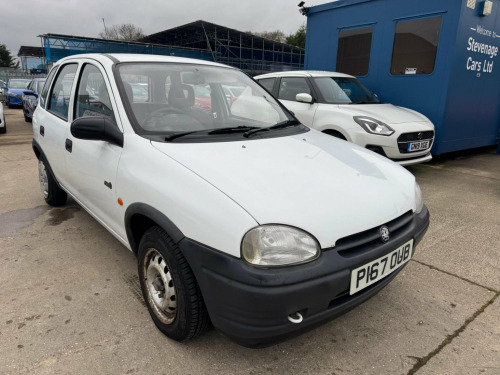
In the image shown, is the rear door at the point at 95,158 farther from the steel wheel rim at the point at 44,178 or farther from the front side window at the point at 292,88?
the front side window at the point at 292,88

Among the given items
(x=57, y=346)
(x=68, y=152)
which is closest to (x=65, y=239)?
(x=68, y=152)

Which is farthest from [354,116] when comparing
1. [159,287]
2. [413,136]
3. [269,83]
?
[159,287]

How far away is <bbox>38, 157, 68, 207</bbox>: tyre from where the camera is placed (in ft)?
13.0

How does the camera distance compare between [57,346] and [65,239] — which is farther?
[65,239]

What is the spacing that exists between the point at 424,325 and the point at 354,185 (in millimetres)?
1073

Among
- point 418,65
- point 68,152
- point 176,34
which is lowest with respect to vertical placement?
point 68,152

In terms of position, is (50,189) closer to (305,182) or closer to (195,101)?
(195,101)

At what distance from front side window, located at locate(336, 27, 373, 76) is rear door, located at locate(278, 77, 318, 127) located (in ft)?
6.66

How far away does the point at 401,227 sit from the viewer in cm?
207

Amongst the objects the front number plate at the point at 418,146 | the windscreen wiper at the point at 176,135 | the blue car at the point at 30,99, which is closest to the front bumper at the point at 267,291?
the windscreen wiper at the point at 176,135

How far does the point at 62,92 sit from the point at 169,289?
94.2 inches

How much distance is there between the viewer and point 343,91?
5973mm

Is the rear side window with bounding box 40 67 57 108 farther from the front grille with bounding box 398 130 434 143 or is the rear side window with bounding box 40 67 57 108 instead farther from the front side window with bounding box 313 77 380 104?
the front grille with bounding box 398 130 434 143

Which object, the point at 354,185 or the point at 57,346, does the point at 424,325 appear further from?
the point at 57,346
